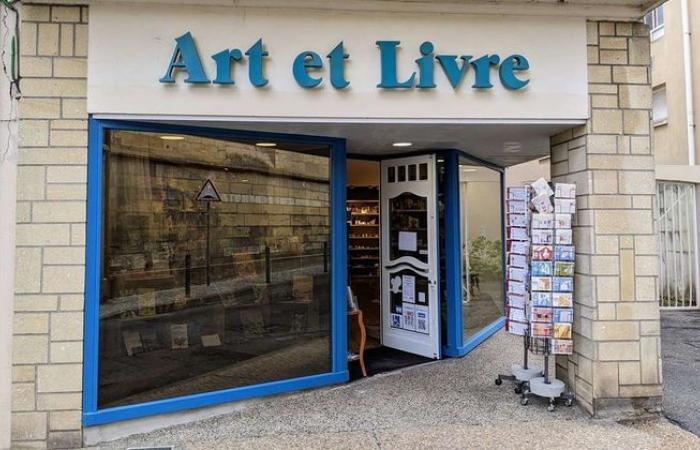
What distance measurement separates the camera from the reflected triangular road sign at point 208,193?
4414 mm

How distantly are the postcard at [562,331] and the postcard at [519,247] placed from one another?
0.69m

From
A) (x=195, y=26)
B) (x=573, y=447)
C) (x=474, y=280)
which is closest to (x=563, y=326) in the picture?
(x=573, y=447)

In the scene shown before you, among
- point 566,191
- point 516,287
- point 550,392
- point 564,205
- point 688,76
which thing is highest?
point 688,76

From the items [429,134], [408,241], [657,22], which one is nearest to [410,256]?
[408,241]

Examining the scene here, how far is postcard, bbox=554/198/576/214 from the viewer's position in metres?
4.27

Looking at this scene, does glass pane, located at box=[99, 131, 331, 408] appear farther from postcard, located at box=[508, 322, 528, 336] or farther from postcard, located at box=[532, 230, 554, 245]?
postcard, located at box=[532, 230, 554, 245]

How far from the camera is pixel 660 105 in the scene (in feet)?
38.3

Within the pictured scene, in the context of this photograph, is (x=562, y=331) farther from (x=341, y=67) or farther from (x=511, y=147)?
(x=341, y=67)

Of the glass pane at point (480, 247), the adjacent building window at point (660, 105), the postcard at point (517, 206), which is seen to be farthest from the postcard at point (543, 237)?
the adjacent building window at point (660, 105)

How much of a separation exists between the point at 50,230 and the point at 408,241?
154 inches

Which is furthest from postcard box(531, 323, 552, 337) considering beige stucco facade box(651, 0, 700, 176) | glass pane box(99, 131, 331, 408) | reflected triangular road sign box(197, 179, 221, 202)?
beige stucco facade box(651, 0, 700, 176)

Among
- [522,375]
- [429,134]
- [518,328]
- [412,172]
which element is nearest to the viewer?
[518,328]

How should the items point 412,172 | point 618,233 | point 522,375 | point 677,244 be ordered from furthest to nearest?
point 677,244 < point 412,172 < point 522,375 < point 618,233

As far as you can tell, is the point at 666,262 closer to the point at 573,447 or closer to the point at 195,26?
the point at 573,447
